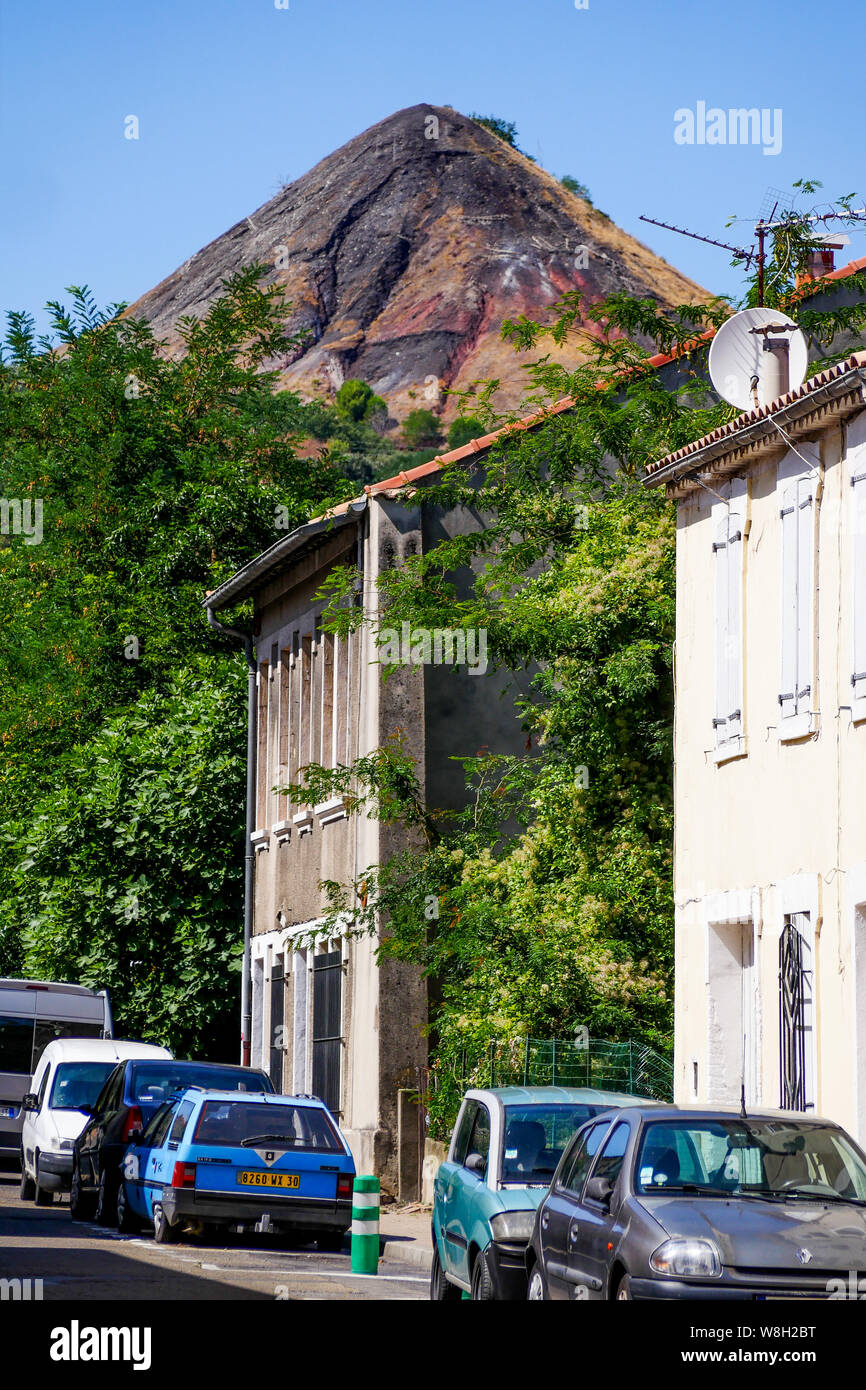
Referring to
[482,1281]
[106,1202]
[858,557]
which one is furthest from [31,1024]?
[482,1281]

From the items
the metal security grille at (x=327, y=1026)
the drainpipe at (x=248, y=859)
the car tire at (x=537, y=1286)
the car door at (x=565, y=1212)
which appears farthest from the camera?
the drainpipe at (x=248, y=859)

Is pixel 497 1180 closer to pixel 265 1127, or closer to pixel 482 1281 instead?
pixel 482 1281

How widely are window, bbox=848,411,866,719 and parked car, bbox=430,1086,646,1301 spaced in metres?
3.41

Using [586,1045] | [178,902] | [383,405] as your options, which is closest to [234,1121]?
[586,1045]

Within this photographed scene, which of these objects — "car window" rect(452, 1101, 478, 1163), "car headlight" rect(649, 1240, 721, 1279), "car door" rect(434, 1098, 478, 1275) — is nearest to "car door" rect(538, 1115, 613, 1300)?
"car headlight" rect(649, 1240, 721, 1279)

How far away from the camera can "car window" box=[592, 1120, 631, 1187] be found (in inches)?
432

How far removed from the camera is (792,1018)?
16.5 metres

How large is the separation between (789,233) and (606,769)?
21.2 ft

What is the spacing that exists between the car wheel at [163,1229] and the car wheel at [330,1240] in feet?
4.03

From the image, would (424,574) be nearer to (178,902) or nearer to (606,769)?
(606,769)

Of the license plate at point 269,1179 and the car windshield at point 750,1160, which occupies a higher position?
the car windshield at point 750,1160

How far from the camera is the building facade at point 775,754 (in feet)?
51.6

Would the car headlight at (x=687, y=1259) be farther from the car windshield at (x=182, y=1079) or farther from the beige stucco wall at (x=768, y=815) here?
the car windshield at (x=182, y=1079)

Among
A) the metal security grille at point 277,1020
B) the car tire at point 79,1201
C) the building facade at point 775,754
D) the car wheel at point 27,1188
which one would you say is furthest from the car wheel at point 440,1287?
the metal security grille at point 277,1020
